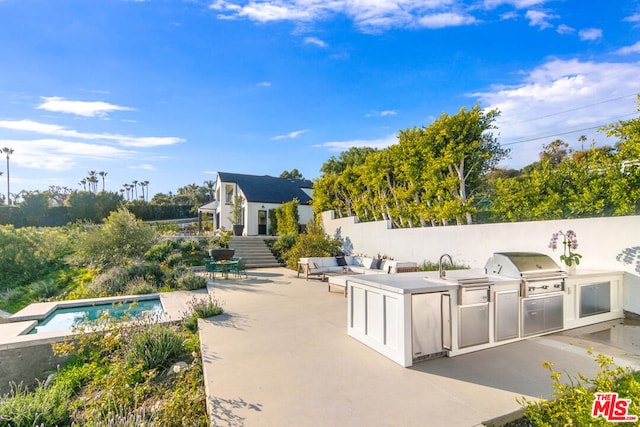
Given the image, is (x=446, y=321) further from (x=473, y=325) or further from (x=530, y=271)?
(x=530, y=271)

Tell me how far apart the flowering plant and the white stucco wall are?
185 mm

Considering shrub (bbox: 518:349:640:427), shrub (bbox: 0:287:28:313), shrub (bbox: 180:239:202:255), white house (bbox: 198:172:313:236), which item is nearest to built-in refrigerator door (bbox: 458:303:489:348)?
shrub (bbox: 518:349:640:427)

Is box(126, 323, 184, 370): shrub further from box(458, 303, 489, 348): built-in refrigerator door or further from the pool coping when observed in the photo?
box(458, 303, 489, 348): built-in refrigerator door

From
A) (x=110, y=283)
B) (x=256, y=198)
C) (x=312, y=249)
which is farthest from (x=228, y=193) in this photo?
(x=110, y=283)

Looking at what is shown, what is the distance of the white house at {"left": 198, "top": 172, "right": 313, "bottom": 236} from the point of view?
22.5 meters

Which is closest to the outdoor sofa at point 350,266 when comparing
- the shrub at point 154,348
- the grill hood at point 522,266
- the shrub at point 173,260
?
the grill hood at point 522,266

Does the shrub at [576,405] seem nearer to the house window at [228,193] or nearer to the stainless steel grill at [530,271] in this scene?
the stainless steel grill at [530,271]

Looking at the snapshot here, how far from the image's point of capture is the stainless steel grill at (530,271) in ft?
15.5

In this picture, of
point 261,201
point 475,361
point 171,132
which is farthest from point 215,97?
point 475,361

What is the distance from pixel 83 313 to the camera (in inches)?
289

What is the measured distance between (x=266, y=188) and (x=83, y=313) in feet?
59.9

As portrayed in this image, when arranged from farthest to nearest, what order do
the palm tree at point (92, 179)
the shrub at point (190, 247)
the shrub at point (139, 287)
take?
the palm tree at point (92, 179) → the shrub at point (190, 247) → the shrub at point (139, 287)

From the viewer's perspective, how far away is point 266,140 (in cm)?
1966

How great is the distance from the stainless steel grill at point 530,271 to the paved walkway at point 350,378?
87cm
